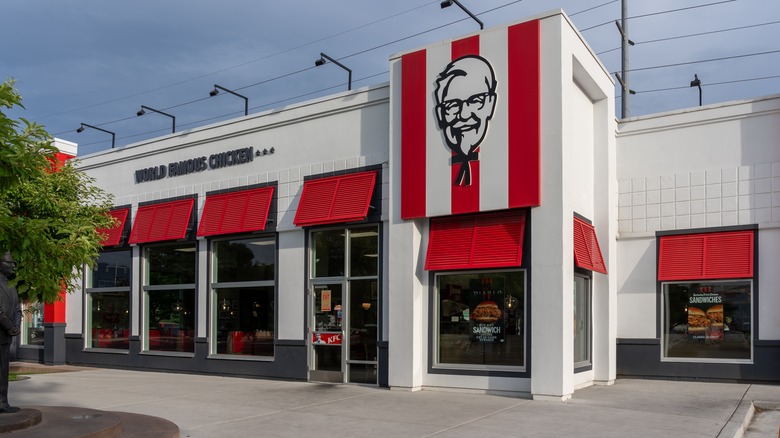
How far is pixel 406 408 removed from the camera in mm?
11711

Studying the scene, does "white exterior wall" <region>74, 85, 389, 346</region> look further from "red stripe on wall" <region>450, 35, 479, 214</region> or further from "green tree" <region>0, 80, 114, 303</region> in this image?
"green tree" <region>0, 80, 114, 303</region>

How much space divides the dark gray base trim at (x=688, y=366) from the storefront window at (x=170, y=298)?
33.5ft

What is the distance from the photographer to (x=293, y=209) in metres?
16.4

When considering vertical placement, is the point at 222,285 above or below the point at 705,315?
above

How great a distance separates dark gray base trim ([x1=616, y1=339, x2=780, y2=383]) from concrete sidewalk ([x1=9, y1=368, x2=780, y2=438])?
303 millimetres

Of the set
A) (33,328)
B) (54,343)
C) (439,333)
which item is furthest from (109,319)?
(439,333)

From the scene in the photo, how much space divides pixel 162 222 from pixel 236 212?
2.79 m

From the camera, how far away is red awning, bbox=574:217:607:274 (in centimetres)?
1343

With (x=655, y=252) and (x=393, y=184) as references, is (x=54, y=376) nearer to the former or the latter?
(x=393, y=184)

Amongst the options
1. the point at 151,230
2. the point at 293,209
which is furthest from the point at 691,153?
the point at 151,230

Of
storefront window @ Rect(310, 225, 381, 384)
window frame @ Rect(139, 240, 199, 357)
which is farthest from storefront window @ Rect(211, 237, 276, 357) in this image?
storefront window @ Rect(310, 225, 381, 384)

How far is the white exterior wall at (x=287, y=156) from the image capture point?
15.4m

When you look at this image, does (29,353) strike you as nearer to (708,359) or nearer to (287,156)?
(287,156)

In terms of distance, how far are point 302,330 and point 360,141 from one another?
13.9 feet
